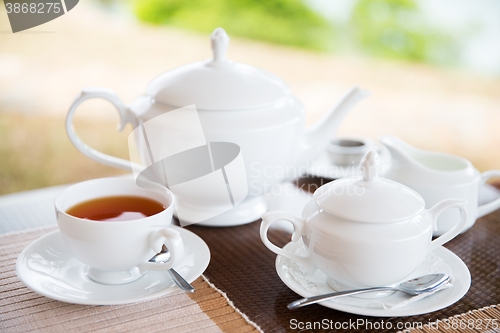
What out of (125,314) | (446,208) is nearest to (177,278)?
(125,314)

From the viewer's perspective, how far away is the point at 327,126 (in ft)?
2.74

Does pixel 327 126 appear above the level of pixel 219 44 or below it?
below

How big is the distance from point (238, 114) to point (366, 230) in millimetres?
291

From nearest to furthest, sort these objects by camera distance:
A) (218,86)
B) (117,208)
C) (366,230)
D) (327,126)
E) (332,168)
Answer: (366,230), (117,208), (218,86), (327,126), (332,168)

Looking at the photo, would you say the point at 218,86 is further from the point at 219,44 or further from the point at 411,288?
the point at 411,288

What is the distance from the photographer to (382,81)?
10.2 feet

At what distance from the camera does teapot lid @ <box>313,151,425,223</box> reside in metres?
0.51

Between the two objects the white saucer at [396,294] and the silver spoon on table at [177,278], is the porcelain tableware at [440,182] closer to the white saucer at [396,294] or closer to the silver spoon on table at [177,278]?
the white saucer at [396,294]

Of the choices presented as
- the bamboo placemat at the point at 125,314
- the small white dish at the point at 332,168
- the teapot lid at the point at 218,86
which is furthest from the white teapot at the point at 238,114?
the bamboo placemat at the point at 125,314

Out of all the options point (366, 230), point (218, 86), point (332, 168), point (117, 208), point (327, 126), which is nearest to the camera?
point (366, 230)

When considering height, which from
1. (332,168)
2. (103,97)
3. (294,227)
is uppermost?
(103,97)

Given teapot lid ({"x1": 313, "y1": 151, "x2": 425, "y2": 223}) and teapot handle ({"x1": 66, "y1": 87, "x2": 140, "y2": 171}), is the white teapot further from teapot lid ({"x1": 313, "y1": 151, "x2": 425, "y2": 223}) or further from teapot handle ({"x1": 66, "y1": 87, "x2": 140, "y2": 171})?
teapot lid ({"x1": 313, "y1": 151, "x2": 425, "y2": 223})

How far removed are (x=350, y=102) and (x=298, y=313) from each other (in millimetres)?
421

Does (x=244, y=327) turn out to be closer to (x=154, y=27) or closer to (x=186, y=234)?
(x=186, y=234)
